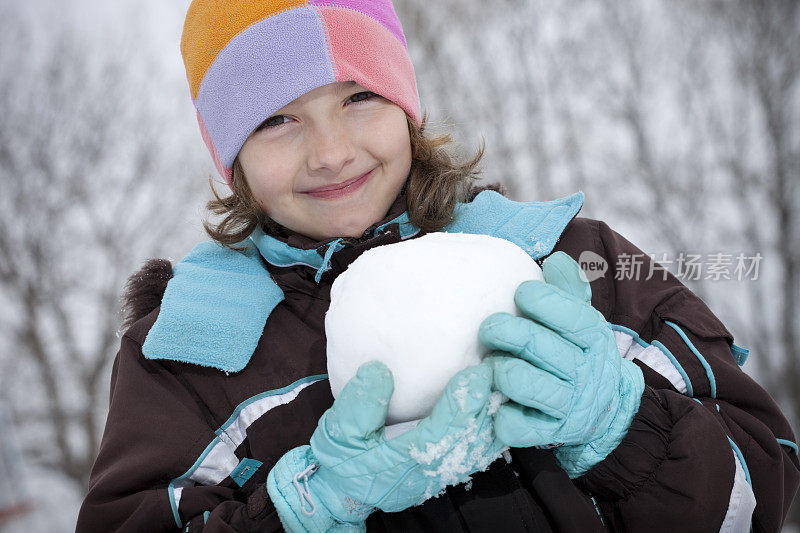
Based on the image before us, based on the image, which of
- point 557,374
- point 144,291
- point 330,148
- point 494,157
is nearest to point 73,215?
point 494,157

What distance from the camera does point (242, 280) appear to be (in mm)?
1502

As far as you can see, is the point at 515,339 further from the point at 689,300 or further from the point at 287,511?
the point at 689,300

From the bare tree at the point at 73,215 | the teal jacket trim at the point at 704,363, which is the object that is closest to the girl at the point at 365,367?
the teal jacket trim at the point at 704,363

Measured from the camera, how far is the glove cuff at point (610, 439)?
112cm

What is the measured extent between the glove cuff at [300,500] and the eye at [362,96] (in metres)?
0.83

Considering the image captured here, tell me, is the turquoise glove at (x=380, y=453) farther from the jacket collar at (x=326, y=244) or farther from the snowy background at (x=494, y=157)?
the snowy background at (x=494, y=157)

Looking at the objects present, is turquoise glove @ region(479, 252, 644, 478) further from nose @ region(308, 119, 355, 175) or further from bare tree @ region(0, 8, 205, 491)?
bare tree @ region(0, 8, 205, 491)

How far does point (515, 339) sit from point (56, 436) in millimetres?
5841

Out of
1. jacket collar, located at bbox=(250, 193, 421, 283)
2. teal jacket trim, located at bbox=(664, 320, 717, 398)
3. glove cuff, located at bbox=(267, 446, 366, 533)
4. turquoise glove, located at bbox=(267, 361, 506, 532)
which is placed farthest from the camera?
jacket collar, located at bbox=(250, 193, 421, 283)

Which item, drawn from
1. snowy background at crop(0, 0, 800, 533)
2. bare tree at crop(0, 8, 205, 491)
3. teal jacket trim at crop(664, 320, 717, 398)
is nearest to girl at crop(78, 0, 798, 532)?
teal jacket trim at crop(664, 320, 717, 398)

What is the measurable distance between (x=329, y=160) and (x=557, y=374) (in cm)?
67

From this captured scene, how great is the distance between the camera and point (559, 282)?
1134mm

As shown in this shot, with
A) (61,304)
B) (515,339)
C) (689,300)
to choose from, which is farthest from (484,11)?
(515,339)

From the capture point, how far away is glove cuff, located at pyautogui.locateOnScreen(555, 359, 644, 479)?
3.66ft
